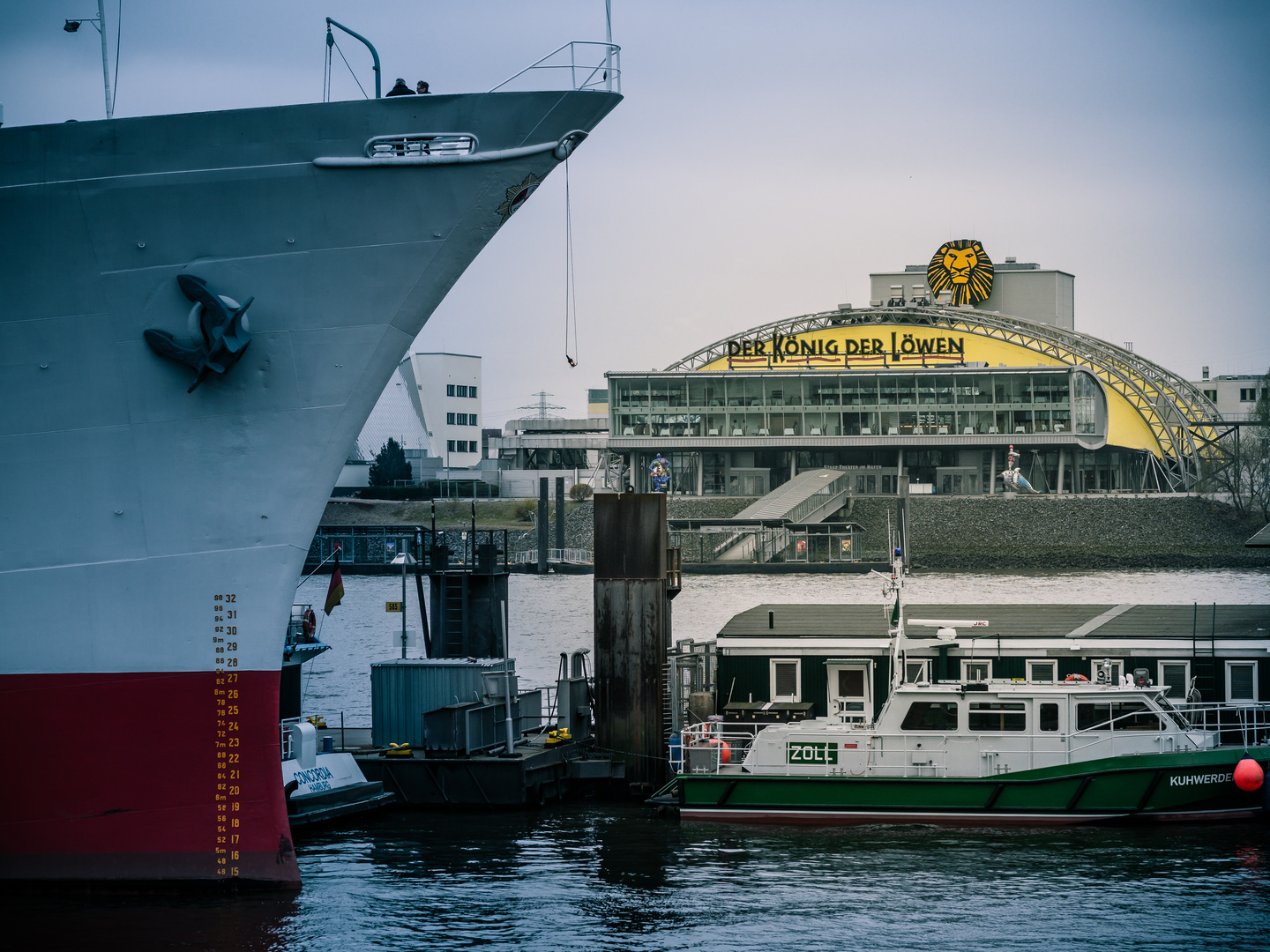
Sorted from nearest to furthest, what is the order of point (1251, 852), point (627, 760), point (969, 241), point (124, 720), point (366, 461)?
point (124, 720), point (1251, 852), point (627, 760), point (969, 241), point (366, 461)

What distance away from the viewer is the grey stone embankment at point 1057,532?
102 metres

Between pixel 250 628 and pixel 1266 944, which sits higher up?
pixel 250 628

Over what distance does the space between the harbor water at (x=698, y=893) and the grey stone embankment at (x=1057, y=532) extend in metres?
80.4

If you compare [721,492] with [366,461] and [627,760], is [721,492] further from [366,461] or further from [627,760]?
[627,760]

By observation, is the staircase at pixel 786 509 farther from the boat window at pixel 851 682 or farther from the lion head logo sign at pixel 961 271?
the boat window at pixel 851 682

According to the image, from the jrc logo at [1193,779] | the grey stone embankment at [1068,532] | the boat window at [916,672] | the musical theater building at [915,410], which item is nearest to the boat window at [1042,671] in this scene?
the boat window at [916,672]

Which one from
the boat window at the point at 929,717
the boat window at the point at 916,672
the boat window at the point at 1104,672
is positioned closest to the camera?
the boat window at the point at 929,717

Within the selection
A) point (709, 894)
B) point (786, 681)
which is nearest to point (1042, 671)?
point (786, 681)

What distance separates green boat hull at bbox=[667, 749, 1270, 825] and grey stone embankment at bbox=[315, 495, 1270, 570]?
78997 mm

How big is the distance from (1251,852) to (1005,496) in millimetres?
94153

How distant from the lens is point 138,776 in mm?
16938

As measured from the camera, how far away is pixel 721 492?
125 m

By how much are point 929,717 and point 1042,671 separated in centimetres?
384

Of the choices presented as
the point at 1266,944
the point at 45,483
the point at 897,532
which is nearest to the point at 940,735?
the point at 1266,944
